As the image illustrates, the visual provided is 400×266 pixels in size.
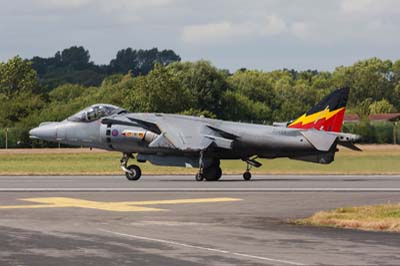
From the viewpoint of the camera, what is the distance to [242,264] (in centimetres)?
1524

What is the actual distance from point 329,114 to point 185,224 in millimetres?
18040

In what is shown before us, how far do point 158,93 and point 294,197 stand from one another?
241ft

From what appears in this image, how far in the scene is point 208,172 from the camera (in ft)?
128

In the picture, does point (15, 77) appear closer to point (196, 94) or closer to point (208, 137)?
point (196, 94)

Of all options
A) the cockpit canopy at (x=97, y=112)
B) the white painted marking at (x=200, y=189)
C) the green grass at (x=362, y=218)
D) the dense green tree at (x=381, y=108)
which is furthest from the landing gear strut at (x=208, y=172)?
the dense green tree at (x=381, y=108)

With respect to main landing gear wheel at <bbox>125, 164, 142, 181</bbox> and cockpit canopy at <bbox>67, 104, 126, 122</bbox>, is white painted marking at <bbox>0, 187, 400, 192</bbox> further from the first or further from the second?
cockpit canopy at <bbox>67, 104, 126, 122</bbox>

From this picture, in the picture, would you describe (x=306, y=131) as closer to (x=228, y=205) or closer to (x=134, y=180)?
(x=134, y=180)

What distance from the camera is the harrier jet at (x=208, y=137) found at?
38469 millimetres

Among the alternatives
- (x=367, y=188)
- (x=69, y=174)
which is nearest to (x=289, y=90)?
(x=69, y=174)

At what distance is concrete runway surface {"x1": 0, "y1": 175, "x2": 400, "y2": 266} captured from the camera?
16.2 metres

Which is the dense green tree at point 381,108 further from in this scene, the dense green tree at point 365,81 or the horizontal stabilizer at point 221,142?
the horizontal stabilizer at point 221,142

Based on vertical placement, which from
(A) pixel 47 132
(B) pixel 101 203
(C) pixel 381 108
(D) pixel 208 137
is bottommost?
(B) pixel 101 203

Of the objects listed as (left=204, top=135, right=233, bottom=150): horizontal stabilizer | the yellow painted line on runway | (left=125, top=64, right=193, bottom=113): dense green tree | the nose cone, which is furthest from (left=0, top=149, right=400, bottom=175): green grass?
(left=125, top=64, right=193, bottom=113): dense green tree

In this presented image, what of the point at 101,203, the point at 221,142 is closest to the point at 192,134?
the point at 221,142
